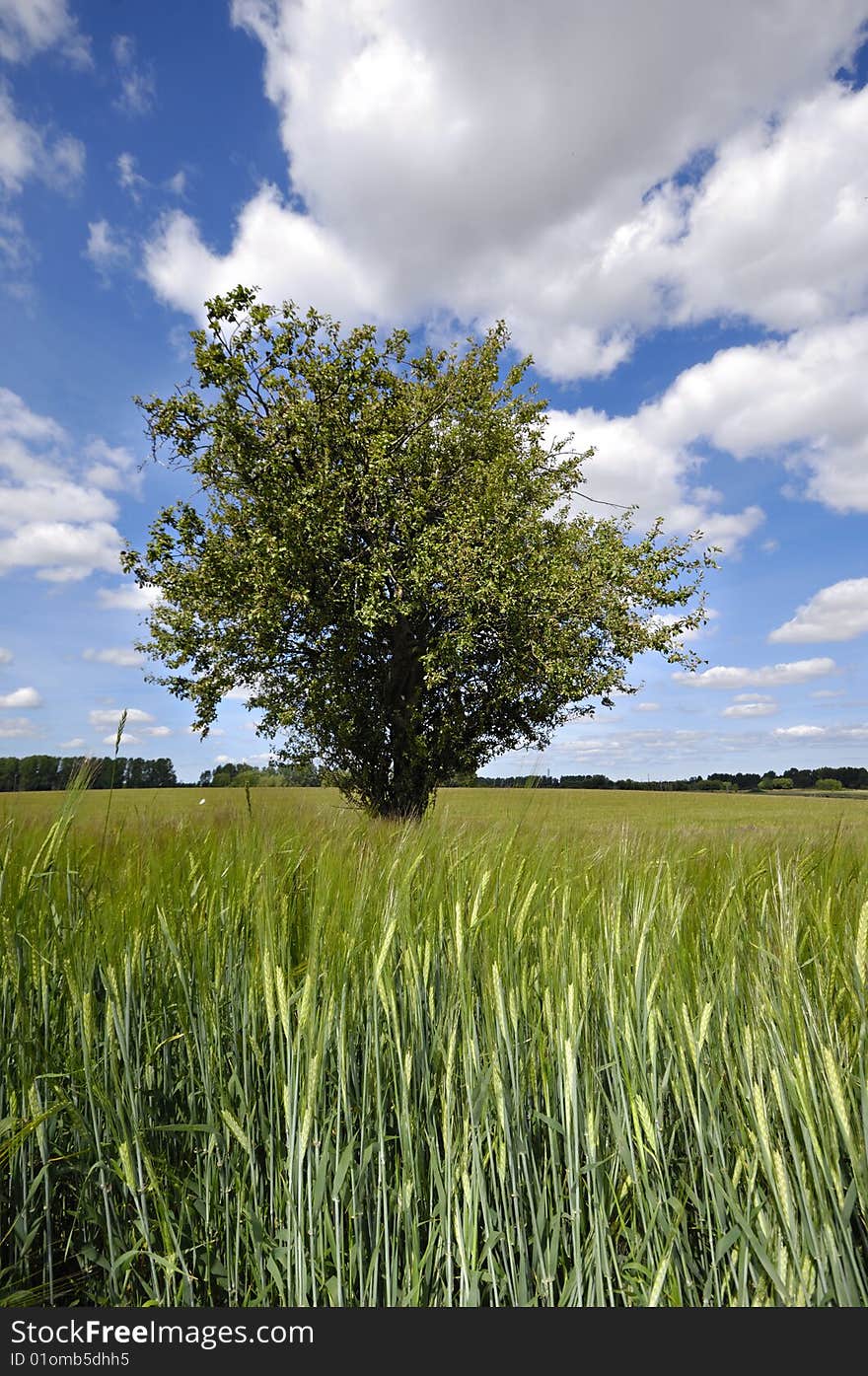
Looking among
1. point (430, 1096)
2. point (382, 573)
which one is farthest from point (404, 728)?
point (430, 1096)

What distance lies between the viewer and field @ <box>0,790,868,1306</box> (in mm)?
1723

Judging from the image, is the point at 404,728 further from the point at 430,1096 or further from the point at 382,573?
the point at 430,1096

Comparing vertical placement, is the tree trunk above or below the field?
above

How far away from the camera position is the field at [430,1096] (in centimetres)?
172

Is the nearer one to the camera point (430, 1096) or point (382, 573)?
point (430, 1096)

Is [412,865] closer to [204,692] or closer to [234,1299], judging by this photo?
[234,1299]

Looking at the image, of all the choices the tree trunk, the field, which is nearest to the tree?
the tree trunk

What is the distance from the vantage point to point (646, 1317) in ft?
5.16

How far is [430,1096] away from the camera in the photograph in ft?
6.36

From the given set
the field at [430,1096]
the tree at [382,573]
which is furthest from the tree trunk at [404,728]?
the field at [430,1096]

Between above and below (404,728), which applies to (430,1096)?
below

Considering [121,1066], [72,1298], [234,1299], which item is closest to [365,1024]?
[234,1299]

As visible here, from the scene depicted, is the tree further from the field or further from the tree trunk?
the field

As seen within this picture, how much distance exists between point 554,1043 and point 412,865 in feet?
2.25
